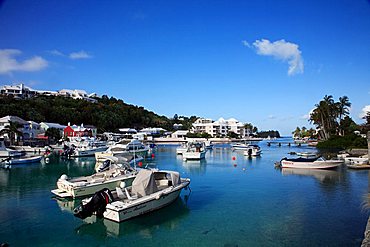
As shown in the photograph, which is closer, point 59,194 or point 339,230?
point 339,230

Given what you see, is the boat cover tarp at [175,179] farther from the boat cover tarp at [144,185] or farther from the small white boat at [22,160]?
the small white boat at [22,160]

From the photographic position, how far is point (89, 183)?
16.6 metres

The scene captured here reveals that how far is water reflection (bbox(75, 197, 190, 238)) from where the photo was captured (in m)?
11.2

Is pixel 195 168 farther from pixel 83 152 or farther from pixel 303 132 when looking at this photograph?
pixel 303 132

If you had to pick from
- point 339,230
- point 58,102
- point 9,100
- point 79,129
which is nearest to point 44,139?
point 79,129

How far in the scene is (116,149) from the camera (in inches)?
1768

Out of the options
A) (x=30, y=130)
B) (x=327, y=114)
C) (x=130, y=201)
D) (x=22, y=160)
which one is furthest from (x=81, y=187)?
(x=327, y=114)

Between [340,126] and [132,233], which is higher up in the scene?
[340,126]

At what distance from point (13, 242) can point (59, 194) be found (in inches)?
255

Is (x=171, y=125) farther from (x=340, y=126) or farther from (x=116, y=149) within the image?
(x=116, y=149)

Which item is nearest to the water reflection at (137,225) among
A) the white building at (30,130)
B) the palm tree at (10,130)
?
the palm tree at (10,130)

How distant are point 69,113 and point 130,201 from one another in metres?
92.7

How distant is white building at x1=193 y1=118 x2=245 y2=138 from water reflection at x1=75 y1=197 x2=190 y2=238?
122 meters

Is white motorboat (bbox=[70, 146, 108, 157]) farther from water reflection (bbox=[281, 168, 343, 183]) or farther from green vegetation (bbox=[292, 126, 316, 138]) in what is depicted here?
green vegetation (bbox=[292, 126, 316, 138])
